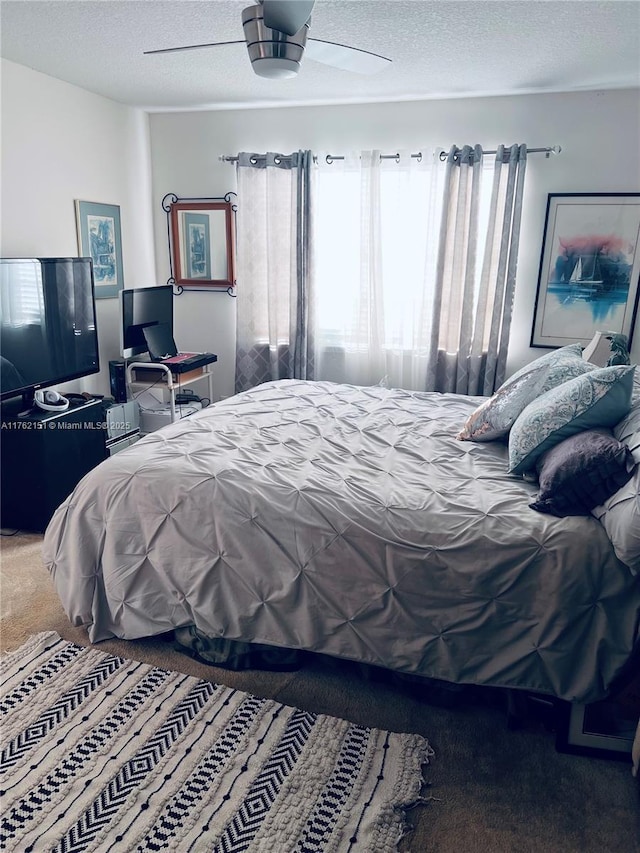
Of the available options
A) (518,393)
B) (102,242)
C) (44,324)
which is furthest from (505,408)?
(102,242)

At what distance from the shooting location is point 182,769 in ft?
5.75

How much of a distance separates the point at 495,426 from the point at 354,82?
2460 mm

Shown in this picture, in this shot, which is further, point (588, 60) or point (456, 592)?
point (588, 60)

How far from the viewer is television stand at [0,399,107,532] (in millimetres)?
3170

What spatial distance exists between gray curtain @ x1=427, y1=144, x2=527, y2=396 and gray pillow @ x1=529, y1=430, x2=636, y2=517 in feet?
7.63

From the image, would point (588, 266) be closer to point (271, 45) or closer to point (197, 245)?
point (271, 45)

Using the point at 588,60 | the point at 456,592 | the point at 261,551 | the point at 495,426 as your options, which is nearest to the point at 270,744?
the point at 261,551

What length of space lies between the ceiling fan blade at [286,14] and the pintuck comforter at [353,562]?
1518 millimetres

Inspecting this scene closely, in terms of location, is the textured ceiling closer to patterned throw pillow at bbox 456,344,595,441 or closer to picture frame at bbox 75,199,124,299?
picture frame at bbox 75,199,124,299

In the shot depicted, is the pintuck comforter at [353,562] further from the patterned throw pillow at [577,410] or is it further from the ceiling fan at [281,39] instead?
the ceiling fan at [281,39]

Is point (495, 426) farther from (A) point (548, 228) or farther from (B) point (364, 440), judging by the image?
(A) point (548, 228)

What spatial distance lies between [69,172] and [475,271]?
2744mm

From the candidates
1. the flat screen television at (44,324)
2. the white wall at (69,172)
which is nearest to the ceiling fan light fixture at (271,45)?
the flat screen television at (44,324)

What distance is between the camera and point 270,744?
1849mm
